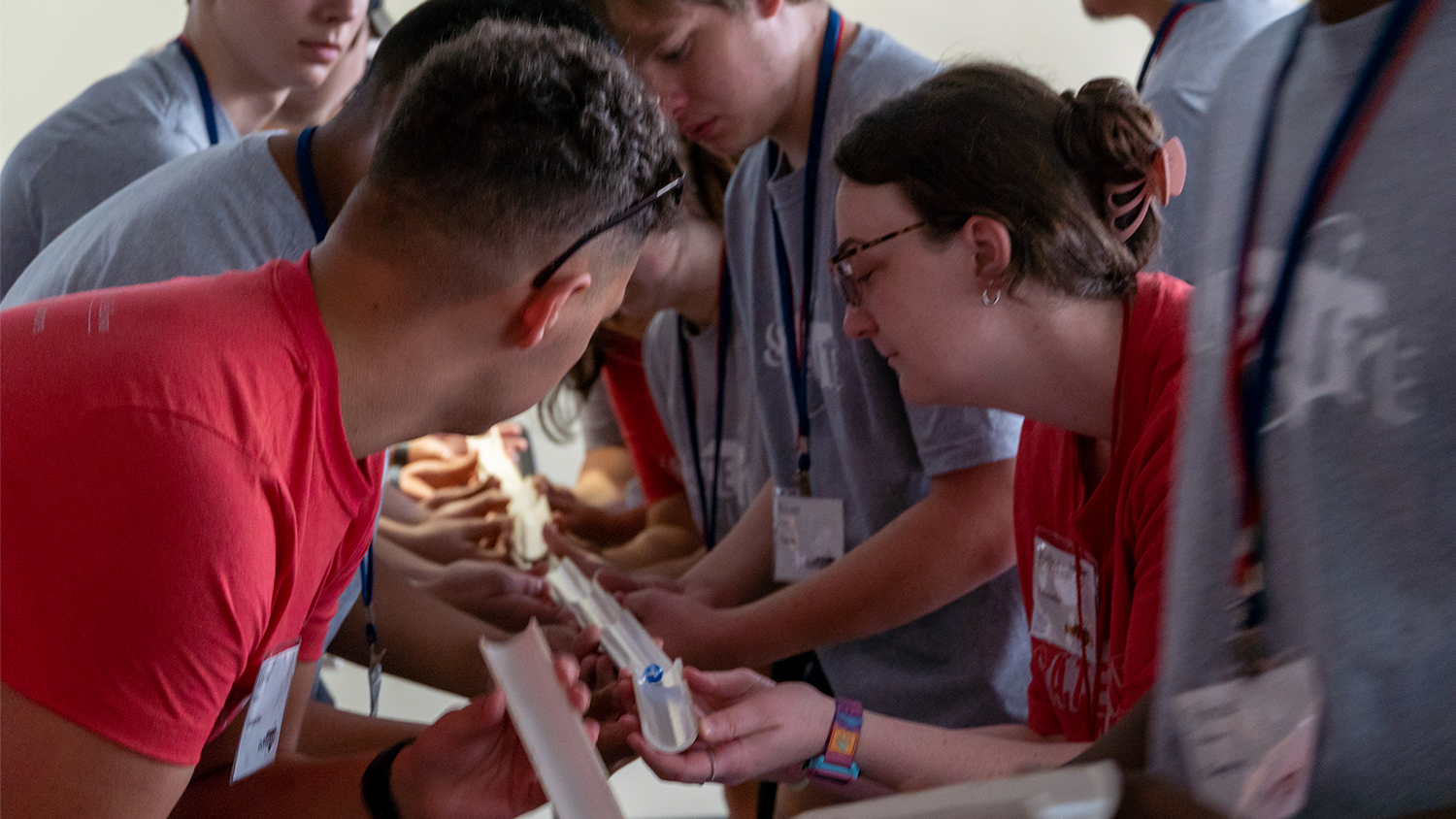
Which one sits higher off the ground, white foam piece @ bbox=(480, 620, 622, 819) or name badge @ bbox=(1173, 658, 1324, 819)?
name badge @ bbox=(1173, 658, 1324, 819)

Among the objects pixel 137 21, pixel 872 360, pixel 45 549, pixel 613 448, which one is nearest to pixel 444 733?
pixel 45 549

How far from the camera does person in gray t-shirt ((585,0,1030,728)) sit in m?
1.60

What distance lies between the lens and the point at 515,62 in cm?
106

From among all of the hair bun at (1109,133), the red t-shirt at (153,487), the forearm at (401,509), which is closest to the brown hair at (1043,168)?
the hair bun at (1109,133)

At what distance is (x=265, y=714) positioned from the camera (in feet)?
3.93

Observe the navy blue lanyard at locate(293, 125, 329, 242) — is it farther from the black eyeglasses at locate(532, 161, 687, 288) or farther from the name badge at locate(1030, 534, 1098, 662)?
the name badge at locate(1030, 534, 1098, 662)

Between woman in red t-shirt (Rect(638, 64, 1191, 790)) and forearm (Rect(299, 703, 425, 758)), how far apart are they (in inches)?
18.3

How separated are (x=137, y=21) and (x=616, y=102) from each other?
12.9 ft

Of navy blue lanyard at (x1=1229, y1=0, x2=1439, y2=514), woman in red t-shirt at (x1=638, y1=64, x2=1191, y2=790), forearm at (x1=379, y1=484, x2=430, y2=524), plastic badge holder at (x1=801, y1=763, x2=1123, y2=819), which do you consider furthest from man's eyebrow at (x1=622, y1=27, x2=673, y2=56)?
forearm at (x1=379, y1=484, x2=430, y2=524)

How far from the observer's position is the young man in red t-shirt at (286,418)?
2.80ft

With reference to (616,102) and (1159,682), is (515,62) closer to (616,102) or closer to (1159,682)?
(616,102)

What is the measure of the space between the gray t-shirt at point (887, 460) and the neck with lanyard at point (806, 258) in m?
0.01

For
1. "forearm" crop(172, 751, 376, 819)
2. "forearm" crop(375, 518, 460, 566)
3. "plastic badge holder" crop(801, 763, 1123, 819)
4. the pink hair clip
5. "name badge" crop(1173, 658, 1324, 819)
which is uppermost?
the pink hair clip

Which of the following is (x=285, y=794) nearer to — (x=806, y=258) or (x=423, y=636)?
(x=423, y=636)
